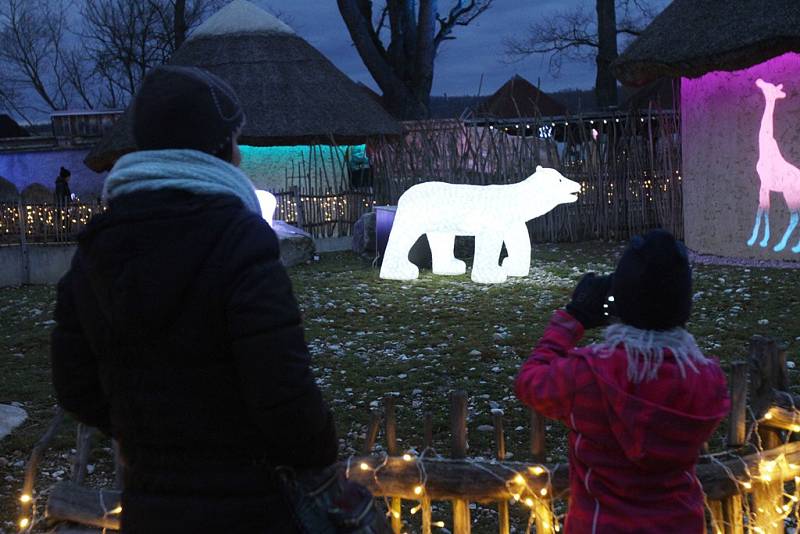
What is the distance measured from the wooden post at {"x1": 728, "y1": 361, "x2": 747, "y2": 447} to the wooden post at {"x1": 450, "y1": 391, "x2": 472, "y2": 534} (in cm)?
94

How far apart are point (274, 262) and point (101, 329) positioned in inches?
15.7

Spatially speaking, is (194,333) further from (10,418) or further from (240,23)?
(240,23)

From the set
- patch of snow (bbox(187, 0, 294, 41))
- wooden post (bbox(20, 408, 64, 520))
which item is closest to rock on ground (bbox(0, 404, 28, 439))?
wooden post (bbox(20, 408, 64, 520))

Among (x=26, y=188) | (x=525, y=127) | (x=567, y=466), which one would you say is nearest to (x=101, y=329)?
(x=567, y=466)

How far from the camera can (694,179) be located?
11344 millimetres

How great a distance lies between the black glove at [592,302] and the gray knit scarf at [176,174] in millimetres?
971

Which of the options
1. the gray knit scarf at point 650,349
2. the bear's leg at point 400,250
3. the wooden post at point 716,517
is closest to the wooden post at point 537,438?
the wooden post at point 716,517

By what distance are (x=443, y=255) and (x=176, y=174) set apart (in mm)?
9043

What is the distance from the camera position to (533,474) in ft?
9.63

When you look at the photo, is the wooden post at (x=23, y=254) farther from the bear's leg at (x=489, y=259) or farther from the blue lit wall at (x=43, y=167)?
the blue lit wall at (x=43, y=167)

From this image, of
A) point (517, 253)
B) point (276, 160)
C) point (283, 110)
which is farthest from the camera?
point (276, 160)

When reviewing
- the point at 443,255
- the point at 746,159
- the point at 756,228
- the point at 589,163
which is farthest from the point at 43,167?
the point at 756,228

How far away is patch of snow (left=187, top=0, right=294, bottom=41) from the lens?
18594mm

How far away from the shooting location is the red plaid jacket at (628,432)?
2.07 m
